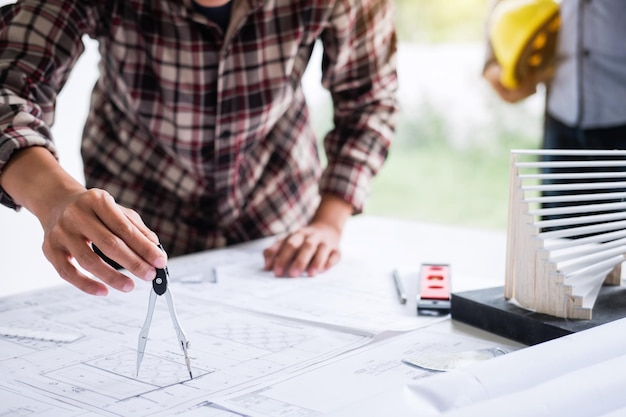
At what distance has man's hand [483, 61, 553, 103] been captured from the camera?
195 cm

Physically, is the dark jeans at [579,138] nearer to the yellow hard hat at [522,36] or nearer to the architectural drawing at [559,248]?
the yellow hard hat at [522,36]

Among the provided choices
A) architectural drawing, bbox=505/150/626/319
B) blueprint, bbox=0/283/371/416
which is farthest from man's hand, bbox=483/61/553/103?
blueprint, bbox=0/283/371/416

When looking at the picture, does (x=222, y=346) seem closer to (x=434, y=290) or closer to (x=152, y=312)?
(x=152, y=312)

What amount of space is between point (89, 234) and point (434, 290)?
1.60 feet

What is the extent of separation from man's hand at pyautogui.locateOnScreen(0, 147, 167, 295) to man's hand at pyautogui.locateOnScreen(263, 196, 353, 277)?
0.39 metres

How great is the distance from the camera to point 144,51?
1.31m

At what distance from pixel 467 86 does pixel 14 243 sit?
400 centimetres

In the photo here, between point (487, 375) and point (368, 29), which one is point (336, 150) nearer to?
point (368, 29)

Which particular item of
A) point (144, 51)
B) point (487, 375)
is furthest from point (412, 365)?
point (144, 51)

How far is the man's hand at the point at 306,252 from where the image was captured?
4.08 ft

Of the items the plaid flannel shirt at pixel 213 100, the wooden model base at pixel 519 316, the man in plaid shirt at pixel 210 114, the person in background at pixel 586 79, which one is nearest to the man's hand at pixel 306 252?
the man in plaid shirt at pixel 210 114

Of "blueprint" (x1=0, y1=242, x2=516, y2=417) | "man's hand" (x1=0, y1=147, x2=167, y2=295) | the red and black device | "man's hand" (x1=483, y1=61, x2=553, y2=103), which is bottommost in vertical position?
"blueprint" (x1=0, y1=242, x2=516, y2=417)

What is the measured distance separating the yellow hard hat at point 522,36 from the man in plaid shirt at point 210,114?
0.46 metres

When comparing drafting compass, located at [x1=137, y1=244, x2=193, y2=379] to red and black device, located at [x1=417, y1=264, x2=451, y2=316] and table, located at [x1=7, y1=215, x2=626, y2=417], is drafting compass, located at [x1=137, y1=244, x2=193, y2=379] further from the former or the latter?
red and black device, located at [x1=417, y1=264, x2=451, y2=316]
